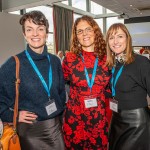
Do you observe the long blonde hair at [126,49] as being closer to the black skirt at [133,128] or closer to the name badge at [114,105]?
the name badge at [114,105]

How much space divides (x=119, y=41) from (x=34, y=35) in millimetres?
757

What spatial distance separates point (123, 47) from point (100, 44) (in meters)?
0.24

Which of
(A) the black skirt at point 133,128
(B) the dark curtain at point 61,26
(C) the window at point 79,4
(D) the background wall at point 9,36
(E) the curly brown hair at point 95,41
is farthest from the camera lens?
(C) the window at point 79,4

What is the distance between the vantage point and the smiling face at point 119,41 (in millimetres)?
1994

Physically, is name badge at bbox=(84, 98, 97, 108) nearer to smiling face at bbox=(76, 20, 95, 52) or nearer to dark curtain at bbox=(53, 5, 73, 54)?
smiling face at bbox=(76, 20, 95, 52)

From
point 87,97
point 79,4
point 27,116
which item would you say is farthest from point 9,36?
point 79,4

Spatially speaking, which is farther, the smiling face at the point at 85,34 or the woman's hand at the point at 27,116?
the smiling face at the point at 85,34

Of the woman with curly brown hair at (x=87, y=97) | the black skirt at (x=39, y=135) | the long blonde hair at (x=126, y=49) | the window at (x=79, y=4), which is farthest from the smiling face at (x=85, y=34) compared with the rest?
the window at (x=79, y=4)

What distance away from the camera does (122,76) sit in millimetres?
1934

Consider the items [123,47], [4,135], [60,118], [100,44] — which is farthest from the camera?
[100,44]

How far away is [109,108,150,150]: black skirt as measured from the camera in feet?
6.14

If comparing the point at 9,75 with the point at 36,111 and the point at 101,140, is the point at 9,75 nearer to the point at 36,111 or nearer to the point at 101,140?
the point at 36,111

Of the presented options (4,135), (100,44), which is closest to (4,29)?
(100,44)

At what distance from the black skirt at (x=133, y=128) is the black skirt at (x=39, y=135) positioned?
1.90ft
